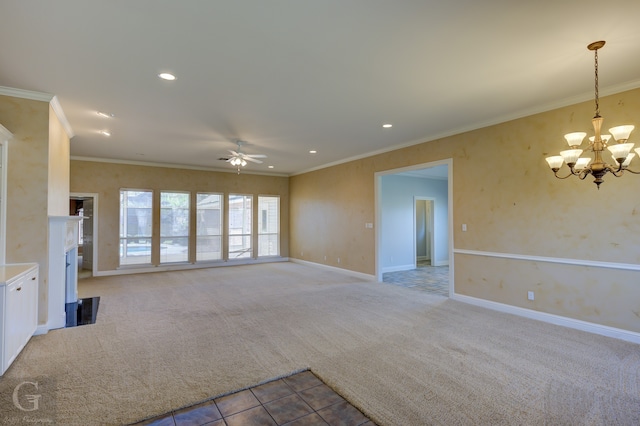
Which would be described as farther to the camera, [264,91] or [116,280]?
[116,280]

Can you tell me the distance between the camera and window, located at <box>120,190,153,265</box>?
805cm

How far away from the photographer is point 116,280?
714cm

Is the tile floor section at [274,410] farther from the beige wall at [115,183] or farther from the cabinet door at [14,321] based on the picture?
the beige wall at [115,183]

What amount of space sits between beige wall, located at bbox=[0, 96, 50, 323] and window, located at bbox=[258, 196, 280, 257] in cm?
642

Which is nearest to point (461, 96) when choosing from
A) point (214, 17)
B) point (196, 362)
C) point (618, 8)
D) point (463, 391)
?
point (618, 8)

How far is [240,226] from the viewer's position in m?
9.77

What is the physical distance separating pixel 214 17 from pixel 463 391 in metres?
3.59

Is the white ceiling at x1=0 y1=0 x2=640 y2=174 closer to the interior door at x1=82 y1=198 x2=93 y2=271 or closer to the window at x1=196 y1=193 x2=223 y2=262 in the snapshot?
the interior door at x1=82 y1=198 x2=93 y2=271

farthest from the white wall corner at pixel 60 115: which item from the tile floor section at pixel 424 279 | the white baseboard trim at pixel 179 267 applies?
the tile floor section at pixel 424 279

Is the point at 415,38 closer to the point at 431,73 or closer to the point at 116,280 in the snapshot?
the point at 431,73

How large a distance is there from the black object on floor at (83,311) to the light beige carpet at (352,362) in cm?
14

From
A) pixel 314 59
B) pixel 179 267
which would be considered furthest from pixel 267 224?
pixel 314 59

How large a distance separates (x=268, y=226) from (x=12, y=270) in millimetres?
7165

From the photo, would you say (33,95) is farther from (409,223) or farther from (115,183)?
(409,223)
